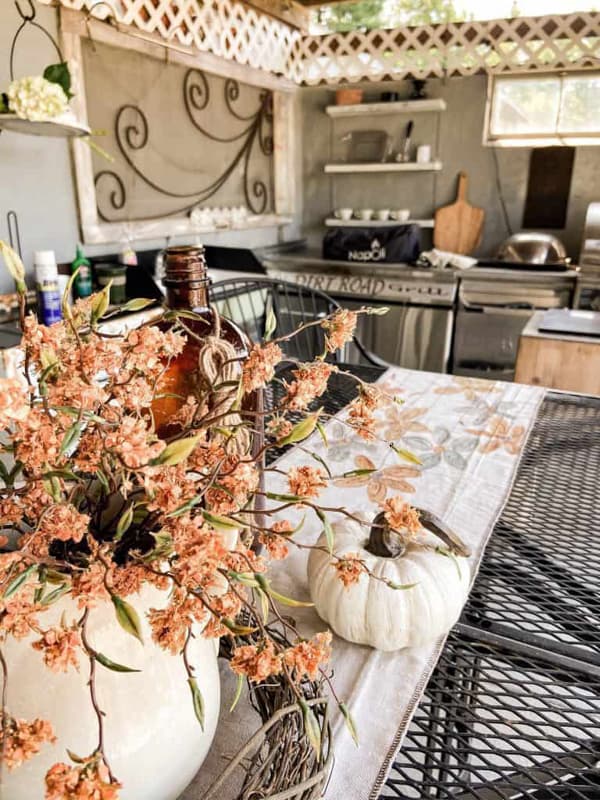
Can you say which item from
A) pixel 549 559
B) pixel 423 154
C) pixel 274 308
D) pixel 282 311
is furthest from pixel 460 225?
pixel 549 559

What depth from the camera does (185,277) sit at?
61 cm

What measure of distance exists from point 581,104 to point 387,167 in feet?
3.45

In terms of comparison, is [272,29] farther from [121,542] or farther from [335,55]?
[121,542]

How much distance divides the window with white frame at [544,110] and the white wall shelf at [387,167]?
0.33m

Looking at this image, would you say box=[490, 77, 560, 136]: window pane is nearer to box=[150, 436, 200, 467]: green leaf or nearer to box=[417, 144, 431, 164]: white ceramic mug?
box=[417, 144, 431, 164]: white ceramic mug

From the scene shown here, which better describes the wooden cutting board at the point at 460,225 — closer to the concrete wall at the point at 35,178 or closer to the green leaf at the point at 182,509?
the concrete wall at the point at 35,178

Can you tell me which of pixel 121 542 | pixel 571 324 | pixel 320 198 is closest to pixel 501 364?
pixel 571 324

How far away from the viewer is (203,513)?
34 centimetres

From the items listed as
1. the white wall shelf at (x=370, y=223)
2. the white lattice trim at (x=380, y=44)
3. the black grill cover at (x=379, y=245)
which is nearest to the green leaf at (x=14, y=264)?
the white lattice trim at (x=380, y=44)

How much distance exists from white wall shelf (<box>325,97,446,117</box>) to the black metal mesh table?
119 inches

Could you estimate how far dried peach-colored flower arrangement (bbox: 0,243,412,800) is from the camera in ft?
1.05

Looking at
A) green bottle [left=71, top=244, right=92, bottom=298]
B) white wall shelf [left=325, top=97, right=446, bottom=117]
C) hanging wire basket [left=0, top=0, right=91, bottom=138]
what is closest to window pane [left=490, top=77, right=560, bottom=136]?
white wall shelf [left=325, top=97, right=446, bottom=117]

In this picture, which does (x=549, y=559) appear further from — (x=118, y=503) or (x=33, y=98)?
(x=33, y=98)

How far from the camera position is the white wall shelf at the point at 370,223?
3.66 meters
